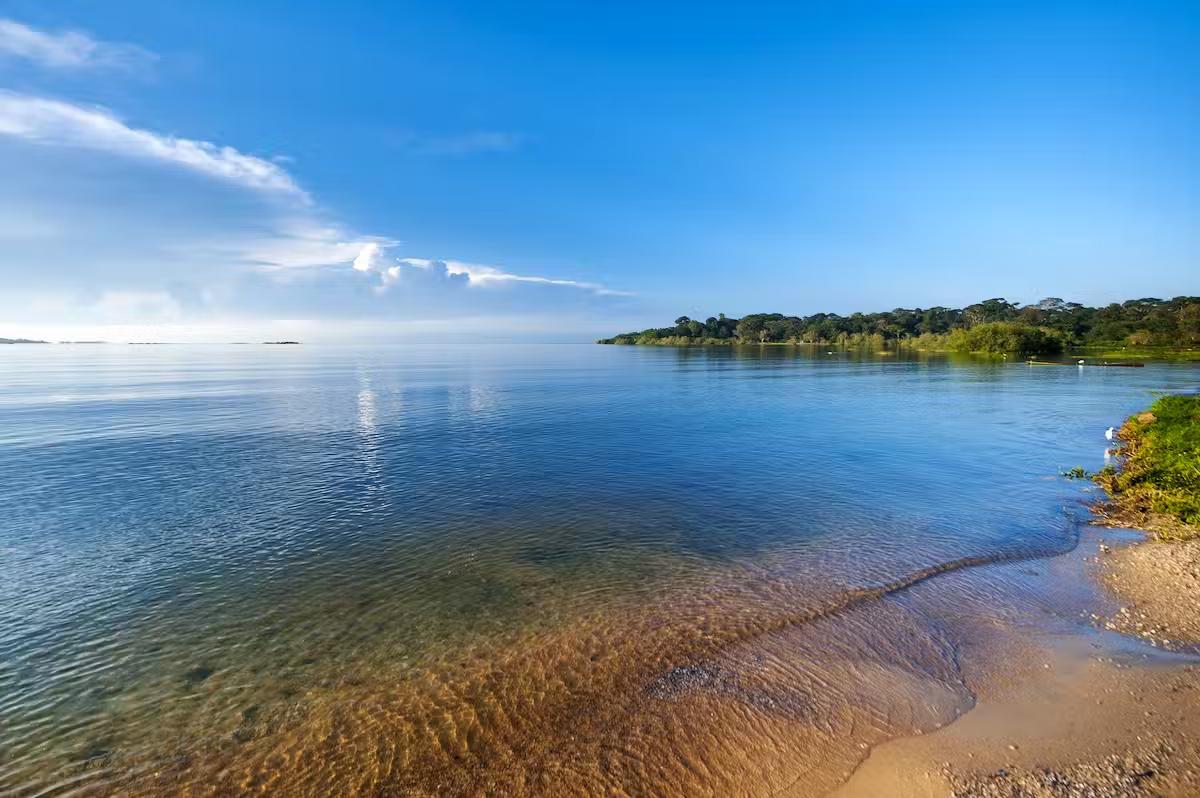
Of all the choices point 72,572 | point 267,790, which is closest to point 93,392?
point 72,572

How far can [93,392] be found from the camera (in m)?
61.1

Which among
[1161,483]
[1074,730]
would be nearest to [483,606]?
[1074,730]

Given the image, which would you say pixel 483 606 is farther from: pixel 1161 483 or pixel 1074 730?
pixel 1161 483

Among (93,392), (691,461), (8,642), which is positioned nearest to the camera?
(8,642)

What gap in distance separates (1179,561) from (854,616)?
8.48 metres

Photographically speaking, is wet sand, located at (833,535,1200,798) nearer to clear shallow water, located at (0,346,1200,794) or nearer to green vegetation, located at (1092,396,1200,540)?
clear shallow water, located at (0,346,1200,794)

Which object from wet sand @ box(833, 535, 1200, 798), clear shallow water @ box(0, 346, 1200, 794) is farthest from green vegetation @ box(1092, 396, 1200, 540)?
wet sand @ box(833, 535, 1200, 798)

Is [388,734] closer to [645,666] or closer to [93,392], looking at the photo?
[645,666]

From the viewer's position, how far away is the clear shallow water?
7895 millimetres

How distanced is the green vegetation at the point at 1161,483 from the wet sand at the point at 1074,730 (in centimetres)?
765

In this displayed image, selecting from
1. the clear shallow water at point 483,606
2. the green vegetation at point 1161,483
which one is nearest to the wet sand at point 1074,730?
the clear shallow water at point 483,606

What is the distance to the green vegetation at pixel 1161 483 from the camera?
16.2 meters

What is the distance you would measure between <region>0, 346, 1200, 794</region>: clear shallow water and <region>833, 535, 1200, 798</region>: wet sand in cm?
50

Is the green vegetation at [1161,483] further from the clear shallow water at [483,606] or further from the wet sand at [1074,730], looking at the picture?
the wet sand at [1074,730]
